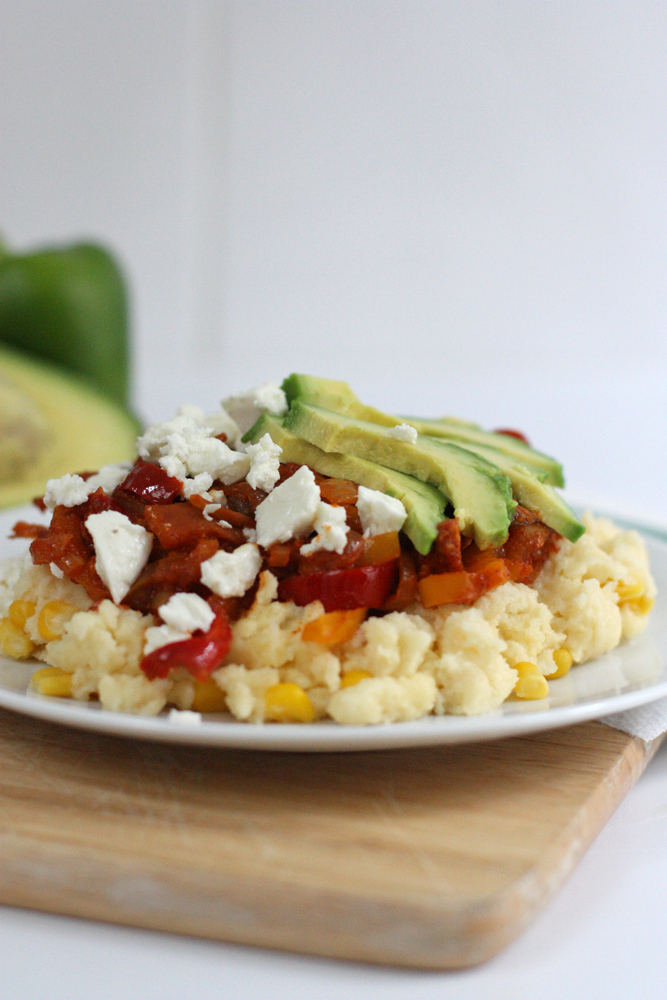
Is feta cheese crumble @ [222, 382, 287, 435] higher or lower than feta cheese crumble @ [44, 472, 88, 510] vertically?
higher

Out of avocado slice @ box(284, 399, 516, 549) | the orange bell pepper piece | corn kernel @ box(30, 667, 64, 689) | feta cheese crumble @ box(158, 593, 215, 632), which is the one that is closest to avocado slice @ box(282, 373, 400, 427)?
avocado slice @ box(284, 399, 516, 549)

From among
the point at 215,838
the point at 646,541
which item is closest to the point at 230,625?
the point at 215,838

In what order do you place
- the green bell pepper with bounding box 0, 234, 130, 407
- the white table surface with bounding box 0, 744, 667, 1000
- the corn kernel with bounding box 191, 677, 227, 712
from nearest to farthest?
the white table surface with bounding box 0, 744, 667, 1000 → the corn kernel with bounding box 191, 677, 227, 712 → the green bell pepper with bounding box 0, 234, 130, 407

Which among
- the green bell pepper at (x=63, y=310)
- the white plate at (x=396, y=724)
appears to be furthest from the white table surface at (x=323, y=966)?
the green bell pepper at (x=63, y=310)

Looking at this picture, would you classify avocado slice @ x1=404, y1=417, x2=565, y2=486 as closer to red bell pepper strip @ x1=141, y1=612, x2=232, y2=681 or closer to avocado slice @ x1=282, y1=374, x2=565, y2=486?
avocado slice @ x1=282, y1=374, x2=565, y2=486

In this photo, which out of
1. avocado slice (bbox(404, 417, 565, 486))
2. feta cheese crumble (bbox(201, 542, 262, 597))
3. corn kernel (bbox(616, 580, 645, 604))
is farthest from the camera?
avocado slice (bbox(404, 417, 565, 486))

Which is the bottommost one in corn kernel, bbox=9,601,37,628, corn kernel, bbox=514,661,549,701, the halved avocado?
the halved avocado

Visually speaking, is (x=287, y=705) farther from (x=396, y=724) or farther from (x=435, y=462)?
(x=435, y=462)
